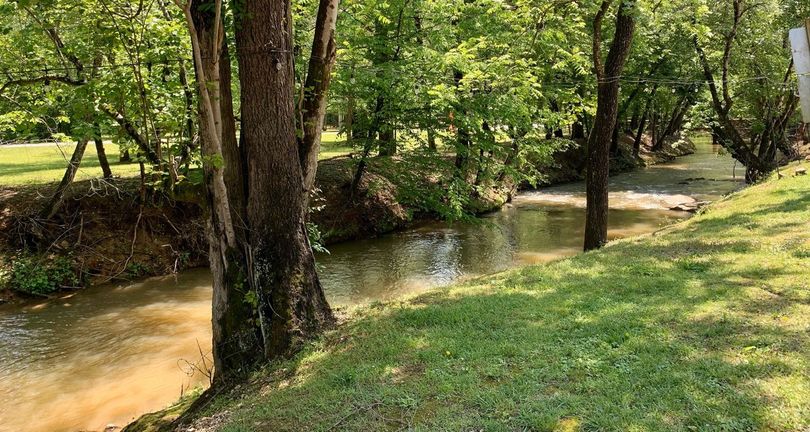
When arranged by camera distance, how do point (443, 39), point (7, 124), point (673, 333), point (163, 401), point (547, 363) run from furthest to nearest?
1. point (443, 39)
2. point (7, 124)
3. point (163, 401)
4. point (673, 333)
5. point (547, 363)

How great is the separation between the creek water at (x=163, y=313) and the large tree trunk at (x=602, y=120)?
2.41 metres

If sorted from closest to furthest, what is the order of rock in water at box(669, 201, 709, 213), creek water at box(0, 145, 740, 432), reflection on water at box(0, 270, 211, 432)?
reflection on water at box(0, 270, 211, 432) → creek water at box(0, 145, 740, 432) → rock in water at box(669, 201, 709, 213)

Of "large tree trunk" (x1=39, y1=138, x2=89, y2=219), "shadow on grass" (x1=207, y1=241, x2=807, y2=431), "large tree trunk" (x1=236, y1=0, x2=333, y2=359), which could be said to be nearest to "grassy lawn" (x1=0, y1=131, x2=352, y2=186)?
"large tree trunk" (x1=39, y1=138, x2=89, y2=219)

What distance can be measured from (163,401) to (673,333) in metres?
5.82

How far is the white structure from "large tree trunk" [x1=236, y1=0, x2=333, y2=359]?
4313 mm

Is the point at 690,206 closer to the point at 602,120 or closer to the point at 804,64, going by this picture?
the point at 602,120

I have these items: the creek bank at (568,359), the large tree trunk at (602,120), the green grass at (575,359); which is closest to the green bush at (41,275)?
the creek bank at (568,359)

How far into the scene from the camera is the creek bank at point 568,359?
11.1ft

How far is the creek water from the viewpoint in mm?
6816

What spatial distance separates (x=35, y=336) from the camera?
8781 mm

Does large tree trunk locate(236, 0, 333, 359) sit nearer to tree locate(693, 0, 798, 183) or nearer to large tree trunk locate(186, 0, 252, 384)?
large tree trunk locate(186, 0, 252, 384)

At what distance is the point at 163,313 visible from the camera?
9750 millimetres

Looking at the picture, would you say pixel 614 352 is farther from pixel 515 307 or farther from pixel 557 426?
pixel 515 307

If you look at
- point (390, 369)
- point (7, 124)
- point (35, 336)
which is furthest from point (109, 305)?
point (390, 369)
